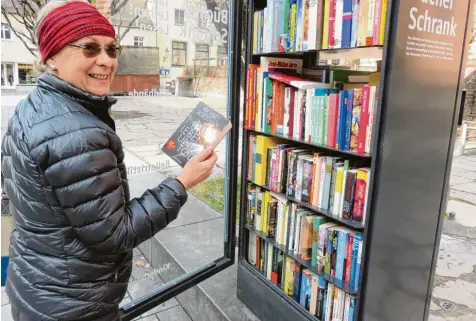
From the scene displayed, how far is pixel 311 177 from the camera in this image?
2.18 m

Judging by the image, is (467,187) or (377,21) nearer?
(377,21)

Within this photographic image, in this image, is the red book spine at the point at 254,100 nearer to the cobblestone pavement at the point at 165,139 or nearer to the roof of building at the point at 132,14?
the cobblestone pavement at the point at 165,139

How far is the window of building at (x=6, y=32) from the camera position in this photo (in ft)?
6.44

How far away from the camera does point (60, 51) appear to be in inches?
50.2

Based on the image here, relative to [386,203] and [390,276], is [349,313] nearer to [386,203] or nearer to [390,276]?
[390,276]

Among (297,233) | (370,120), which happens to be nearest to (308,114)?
(370,120)

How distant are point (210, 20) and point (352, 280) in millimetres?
1875

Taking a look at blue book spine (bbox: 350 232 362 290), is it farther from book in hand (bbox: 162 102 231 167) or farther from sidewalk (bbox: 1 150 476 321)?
sidewalk (bbox: 1 150 476 321)

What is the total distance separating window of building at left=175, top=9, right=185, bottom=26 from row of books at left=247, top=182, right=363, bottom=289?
1.24 metres

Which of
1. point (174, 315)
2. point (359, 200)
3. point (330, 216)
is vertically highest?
point (359, 200)

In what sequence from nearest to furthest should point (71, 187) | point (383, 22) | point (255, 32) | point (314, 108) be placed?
point (71, 187), point (383, 22), point (314, 108), point (255, 32)

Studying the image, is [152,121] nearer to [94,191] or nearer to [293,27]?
[293,27]

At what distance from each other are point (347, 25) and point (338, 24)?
6 centimetres

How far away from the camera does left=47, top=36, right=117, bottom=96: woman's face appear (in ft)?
4.21
